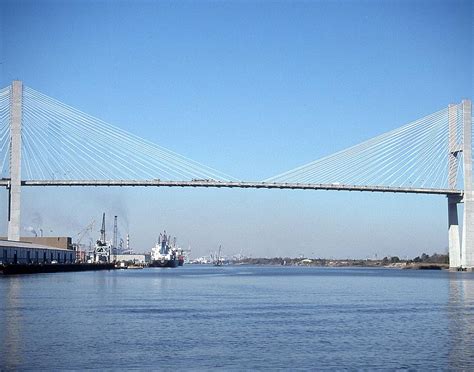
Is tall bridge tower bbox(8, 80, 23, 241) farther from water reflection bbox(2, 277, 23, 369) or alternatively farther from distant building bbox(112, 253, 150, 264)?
distant building bbox(112, 253, 150, 264)

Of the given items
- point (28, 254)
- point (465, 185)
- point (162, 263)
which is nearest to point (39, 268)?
point (28, 254)

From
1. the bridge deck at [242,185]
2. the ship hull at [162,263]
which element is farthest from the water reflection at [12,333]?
the ship hull at [162,263]

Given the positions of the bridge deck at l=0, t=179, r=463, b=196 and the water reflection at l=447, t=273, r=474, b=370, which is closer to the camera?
the water reflection at l=447, t=273, r=474, b=370

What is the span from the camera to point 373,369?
52.3 ft

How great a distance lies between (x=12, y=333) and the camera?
20703 millimetres

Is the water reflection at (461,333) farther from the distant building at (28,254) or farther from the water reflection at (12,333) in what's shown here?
the distant building at (28,254)

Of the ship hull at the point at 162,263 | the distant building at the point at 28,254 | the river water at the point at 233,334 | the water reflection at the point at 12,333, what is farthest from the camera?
the ship hull at the point at 162,263

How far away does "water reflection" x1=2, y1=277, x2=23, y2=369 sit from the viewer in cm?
1662

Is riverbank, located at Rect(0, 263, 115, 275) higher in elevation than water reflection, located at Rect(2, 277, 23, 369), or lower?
higher

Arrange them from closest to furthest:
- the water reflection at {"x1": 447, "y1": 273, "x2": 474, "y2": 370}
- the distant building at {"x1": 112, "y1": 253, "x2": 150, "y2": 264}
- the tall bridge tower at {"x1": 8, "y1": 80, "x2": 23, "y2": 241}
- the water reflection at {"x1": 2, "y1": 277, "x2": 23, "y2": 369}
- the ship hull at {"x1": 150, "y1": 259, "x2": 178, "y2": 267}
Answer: the water reflection at {"x1": 2, "y1": 277, "x2": 23, "y2": 369} → the water reflection at {"x1": 447, "y1": 273, "x2": 474, "y2": 370} → the tall bridge tower at {"x1": 8, "y1": 80, "x2": 23, "y2": 241} → the ship hull at {"x1": 150, "y1": 259, "x2": 178, "y2": 267} → the distant building at {"x1": 112, "y1": 253, "x2": 150, "y2": 264}

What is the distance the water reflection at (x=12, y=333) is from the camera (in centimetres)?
1662

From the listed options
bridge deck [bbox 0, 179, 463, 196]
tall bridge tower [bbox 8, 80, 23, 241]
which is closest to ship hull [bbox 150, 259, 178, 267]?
bridge deck [bbox 0, 179, 463, 196]

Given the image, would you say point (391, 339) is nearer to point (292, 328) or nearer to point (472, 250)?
point (292, 328)

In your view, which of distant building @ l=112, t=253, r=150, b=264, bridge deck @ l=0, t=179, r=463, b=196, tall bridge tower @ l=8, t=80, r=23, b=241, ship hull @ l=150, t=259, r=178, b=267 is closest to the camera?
tall bridge tower @ l=8, t=80, r=23, b=241
